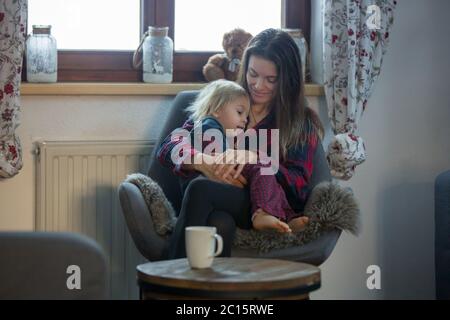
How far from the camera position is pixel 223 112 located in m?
2.88

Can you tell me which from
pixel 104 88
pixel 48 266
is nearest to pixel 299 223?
pixel 104 88

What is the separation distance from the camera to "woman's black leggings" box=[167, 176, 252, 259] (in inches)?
99.6

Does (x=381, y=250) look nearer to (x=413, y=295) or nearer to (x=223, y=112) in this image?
(x=413, y=295)

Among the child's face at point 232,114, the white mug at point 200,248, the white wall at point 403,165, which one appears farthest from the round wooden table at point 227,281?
the white wall at point 403,165

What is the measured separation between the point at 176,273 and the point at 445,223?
139 cm

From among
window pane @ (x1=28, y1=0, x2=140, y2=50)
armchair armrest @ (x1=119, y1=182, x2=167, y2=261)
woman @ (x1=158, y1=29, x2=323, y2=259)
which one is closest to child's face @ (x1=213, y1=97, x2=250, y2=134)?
woman @ (x1=158, y1=29, x2=323, y2=259)

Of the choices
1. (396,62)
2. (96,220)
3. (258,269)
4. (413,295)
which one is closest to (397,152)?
(396,62)

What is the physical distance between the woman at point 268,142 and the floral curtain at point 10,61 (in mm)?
524

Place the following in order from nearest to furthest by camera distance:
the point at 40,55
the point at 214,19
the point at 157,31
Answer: the point at 40,55
the point at 157,31
the point at 214,19

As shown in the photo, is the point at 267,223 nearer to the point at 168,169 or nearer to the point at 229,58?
the point at 168,169

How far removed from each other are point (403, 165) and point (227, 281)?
69.0 inches

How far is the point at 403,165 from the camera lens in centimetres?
358

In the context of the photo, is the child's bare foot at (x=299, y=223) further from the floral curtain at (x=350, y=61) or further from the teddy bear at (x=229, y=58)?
the teddy bear at (x=229, y=58)

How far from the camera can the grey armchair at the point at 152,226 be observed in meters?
2.62
